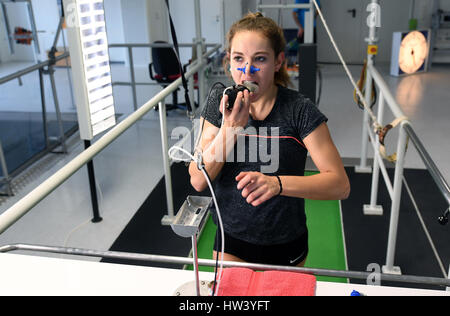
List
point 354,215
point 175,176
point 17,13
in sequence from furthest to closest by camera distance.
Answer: point 17,13
point 175,176
point 354,215

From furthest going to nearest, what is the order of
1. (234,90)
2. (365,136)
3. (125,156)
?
(125,156) → (365,136) → (234,90)

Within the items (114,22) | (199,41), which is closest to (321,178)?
(199,41)

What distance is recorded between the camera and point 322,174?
125cm

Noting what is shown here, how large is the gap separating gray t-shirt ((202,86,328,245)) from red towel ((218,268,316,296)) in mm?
360

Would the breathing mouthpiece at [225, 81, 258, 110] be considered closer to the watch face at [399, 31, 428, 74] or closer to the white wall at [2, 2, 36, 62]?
the watch face at [399, 31, 428, 74]

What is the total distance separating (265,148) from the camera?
129 cm

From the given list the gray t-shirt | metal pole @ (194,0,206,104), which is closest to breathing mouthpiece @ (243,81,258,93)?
the gray t-shirt

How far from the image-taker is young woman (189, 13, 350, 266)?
1.22 m

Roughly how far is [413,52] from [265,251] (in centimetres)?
674

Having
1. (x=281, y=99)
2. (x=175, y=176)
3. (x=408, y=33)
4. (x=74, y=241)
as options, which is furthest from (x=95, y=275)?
(x=408, y=33)

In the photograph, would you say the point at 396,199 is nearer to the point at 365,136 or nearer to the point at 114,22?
the point at 365,136

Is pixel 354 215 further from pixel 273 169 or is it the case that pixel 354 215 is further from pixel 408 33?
pixel 408 33
